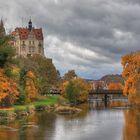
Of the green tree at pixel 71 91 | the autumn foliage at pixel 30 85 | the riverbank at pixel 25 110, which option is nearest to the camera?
the riverbank at pixel 25 110

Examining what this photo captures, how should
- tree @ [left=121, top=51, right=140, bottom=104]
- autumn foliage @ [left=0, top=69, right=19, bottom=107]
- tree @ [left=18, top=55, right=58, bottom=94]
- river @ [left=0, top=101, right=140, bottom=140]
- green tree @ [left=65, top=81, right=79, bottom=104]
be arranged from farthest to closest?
green tree @ [left=65, top=81, right=79, bottom=104], tree @ [left=18, top=55, right=58, bottom=94], tree @ [left=121, top=51, right=140, bottom=104], autumn foliage @ [left=0, top=69, right=19, bottom=107], river @ [left=0, top=101, right=140, bottom=140]

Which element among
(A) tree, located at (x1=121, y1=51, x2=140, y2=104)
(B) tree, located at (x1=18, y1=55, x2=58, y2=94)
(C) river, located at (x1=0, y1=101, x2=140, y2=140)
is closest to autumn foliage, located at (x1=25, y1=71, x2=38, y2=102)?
(B) tree, located at (x1=18, y1=55, x2=58, y2=94)

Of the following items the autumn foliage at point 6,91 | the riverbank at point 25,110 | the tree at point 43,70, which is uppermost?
the tree at point 43,70

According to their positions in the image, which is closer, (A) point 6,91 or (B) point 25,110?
(A) point 6,91

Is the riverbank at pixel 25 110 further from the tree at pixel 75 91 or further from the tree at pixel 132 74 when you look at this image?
the tree at pixel 75 91

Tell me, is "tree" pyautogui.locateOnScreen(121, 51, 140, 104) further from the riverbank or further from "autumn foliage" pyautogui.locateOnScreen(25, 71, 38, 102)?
"autumn foliage" pyautogui.locateOnScreen(25, 71, 38, 102)

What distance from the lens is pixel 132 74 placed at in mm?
115562

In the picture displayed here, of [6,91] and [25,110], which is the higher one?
[6,91]

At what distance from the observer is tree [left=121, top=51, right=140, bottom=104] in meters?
108

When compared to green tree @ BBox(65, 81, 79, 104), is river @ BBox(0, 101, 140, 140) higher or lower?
lower

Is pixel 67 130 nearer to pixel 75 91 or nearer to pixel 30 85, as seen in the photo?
pixel 30 85

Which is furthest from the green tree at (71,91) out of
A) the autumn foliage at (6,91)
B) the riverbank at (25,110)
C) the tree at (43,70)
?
the autumn foliage at (6,91)

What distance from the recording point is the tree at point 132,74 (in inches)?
4272

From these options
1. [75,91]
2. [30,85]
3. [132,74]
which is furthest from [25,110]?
[75,91]
